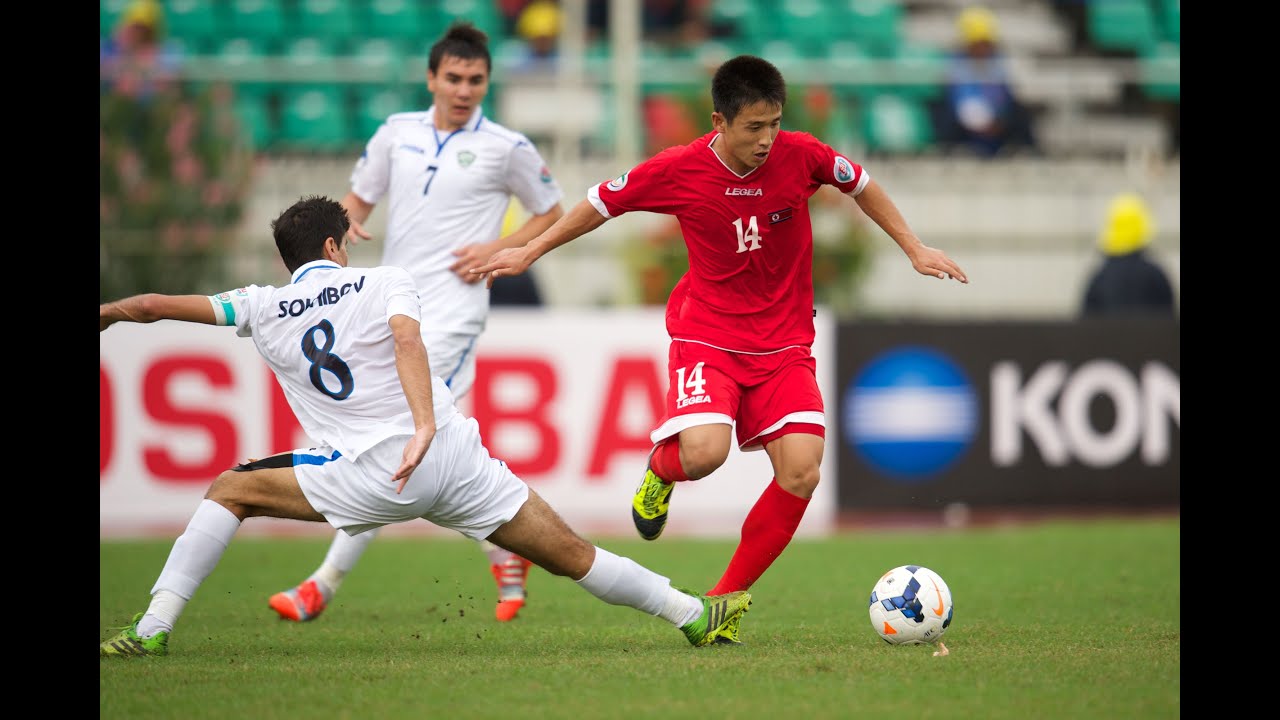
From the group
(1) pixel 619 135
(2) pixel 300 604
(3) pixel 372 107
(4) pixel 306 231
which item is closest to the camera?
(4) pixel 306 231

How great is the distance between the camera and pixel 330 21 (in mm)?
18109

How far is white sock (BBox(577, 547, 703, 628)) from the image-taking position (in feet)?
19.2

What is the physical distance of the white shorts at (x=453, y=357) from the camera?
7285 millimetres

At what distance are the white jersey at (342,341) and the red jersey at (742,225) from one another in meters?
1.13

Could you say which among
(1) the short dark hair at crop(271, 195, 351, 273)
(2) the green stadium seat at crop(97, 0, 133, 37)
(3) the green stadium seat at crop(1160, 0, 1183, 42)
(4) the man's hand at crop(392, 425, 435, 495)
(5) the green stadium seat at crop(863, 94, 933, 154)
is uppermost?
(3) the green stadium seat at crop(1160, 0, 1183, 42)

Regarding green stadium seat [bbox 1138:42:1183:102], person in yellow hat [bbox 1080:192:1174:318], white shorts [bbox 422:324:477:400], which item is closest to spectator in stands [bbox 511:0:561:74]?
person in yellow hat [bbox 1080:192:1174:318]

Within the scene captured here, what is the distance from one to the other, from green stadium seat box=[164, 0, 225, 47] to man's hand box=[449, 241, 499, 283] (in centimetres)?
1170

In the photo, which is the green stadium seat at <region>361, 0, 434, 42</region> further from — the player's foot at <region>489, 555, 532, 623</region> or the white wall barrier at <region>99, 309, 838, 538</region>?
the player's foot at <region>489, 555, 532, 623</region>

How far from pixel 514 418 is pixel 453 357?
4497mm

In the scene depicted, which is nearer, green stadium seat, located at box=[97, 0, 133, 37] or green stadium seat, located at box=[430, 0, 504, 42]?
green stadium seat, located at box=[97, 0, 133, 37]

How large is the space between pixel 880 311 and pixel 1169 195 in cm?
296

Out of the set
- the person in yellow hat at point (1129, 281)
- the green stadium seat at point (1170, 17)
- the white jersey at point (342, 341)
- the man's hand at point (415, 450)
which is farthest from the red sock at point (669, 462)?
the green stadium seat at point (1170, 17)

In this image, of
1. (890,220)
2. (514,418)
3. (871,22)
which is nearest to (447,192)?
(890,220)

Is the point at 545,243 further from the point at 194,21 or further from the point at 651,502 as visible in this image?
the point at 194,21
